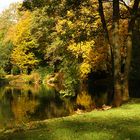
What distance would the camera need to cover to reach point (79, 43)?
3794cm

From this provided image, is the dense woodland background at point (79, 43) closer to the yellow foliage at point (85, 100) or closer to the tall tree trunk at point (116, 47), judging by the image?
the tall tree trunk at point (116, 47)

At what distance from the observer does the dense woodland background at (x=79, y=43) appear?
21719 mm

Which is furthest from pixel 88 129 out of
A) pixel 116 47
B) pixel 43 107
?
pixel 43 107

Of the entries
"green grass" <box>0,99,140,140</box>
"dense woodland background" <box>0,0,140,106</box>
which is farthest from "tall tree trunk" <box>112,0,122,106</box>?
"green grass" <box>0,99,140,140</box>

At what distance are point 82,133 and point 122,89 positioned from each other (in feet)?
33.7

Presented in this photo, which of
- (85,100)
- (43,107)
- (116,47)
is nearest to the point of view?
(116,47)

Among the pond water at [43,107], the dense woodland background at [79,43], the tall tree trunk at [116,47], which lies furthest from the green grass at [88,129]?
the pond water at [43,107]

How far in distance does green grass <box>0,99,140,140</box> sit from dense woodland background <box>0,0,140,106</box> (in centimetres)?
624

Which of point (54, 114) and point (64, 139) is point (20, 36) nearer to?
point (54, 114)

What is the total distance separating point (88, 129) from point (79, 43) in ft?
84.4

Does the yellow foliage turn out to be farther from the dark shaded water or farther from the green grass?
the green grass

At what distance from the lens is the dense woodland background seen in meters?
21.7

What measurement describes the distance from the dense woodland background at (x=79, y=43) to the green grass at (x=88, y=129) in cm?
624

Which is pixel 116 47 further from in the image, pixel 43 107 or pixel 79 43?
pixel 79 43
